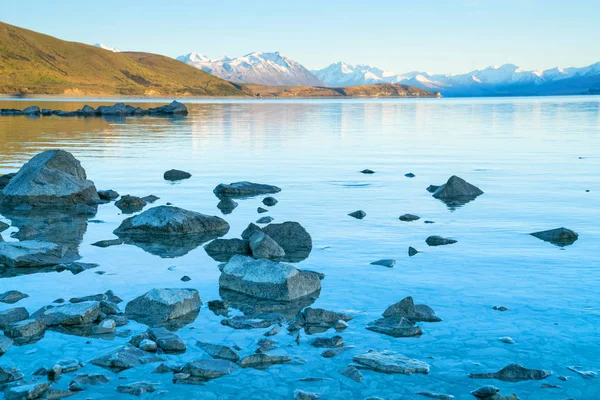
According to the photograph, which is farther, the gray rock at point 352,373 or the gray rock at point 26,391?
the gray rock at point 352,373

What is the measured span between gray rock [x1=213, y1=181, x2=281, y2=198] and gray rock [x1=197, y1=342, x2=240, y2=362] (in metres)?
16.4

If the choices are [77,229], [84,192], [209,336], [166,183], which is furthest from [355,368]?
[166,183]

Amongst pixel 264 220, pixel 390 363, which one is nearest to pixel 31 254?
pixel 264 220

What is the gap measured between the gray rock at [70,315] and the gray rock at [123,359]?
171cm

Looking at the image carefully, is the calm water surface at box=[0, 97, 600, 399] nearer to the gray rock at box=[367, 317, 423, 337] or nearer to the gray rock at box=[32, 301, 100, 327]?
the gray rock at box=[367, 317, 423, 337]

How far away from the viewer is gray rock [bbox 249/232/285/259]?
17141 millimetres

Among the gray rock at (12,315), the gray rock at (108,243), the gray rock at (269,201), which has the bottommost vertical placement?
the gray rock at (108,243)

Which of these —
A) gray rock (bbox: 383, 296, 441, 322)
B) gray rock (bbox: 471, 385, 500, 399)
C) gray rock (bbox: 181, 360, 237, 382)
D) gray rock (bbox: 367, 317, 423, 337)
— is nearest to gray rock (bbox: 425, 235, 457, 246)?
gray rock (bbox: 383, 296, 441, 322)

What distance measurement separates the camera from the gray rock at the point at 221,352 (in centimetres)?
1069

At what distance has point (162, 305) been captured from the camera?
12633 mm

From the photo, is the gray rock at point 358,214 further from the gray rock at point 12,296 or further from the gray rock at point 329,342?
the gray rock at point 12,296

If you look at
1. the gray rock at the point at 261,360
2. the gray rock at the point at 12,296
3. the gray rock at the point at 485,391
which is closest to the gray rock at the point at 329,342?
the gray rock at the point at 261,360

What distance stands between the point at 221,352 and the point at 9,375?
3098 mm

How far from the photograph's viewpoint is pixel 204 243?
19062 millimetres
